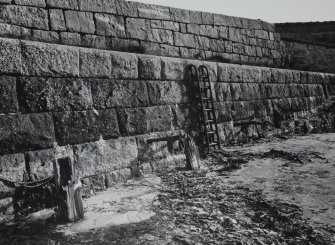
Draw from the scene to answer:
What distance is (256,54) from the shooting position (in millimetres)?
8719

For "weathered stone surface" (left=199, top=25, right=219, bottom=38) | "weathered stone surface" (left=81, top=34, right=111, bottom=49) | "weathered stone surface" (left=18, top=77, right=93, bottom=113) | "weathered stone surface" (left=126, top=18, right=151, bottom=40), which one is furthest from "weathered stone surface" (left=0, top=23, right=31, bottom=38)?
"weathered stone surface" (left=199, top=25, right=219, bottom=38)

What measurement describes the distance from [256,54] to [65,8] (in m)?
5.75

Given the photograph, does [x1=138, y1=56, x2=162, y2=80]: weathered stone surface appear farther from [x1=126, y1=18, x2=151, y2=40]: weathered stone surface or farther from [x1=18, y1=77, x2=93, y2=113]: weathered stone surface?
[x1=18, y1=77, x2=93, y2=113]: weathered stone surface

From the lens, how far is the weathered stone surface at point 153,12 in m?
5.93

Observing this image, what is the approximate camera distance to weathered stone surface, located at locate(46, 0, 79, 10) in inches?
187

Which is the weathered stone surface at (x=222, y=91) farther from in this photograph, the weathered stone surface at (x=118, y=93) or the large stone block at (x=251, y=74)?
the weathered stone surface at (x=118, y=93)

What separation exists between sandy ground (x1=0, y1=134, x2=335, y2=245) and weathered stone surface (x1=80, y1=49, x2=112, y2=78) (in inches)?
72.7

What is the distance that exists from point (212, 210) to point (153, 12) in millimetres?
4323

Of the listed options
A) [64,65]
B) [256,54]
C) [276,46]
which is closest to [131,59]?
[64,65]

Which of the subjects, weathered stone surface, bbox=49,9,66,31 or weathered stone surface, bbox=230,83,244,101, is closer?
weathered stone surface, bbox=49,9,66,31

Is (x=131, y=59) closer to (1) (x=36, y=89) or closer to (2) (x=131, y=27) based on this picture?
(2) (x=131, y=27)

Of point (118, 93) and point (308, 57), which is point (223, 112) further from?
point (308, 57)

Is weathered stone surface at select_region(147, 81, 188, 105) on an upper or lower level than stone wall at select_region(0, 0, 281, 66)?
lower

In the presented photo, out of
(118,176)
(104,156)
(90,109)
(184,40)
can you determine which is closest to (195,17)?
(184,40)
